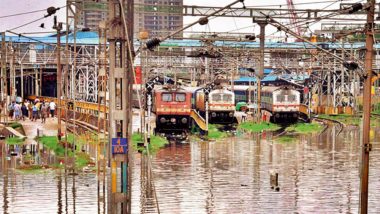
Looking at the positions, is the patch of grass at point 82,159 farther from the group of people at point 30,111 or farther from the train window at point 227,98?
the train window at point 227,98

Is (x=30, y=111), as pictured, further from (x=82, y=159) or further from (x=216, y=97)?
(x=82, y=159)

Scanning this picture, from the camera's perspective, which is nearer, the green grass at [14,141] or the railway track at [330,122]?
the green grass at [14,141]

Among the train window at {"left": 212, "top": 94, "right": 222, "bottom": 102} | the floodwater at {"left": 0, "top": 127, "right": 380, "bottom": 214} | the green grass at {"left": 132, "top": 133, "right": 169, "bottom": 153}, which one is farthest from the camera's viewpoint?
the train window at {"left": 212, "top": 94, "right": 222, "bottom": 102}

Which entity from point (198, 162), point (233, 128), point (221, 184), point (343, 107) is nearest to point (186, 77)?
point (343, 107)

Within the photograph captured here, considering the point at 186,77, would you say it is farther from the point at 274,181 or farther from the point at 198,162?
the point at 274,181

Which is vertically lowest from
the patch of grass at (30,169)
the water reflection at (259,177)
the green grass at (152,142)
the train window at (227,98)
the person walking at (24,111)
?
the water reflection at (259,177)

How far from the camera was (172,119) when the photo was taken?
5166 cm

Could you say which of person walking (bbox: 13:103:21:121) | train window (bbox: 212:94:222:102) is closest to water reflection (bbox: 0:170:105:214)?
person walking (bbox: 13:103:21:121)

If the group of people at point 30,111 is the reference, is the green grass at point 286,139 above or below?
below

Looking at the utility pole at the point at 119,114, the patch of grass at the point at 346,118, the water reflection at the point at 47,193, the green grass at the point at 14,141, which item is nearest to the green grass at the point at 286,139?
the patch of grass at the point at 346,118

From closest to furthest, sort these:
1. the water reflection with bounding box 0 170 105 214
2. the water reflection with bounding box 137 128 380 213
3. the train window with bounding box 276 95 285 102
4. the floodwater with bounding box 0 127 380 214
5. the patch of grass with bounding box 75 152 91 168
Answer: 1. the water reflection with bounding box 0 170 105 214
2. the floodwater with bounding box 0 127 380 214
3. the water reflection with bounding box 137 128 380 213
4. the patch of grass with bounding box 75 152 91 168
5. the train window with bounding box 276 95 285 102

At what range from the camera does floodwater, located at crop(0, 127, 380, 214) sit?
71.1ft

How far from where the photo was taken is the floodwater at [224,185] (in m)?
21.7

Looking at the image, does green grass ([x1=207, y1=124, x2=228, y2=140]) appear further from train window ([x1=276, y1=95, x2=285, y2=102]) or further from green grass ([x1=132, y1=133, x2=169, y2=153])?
train window ([x1=276, y1=95, x2=285, y2=102])
